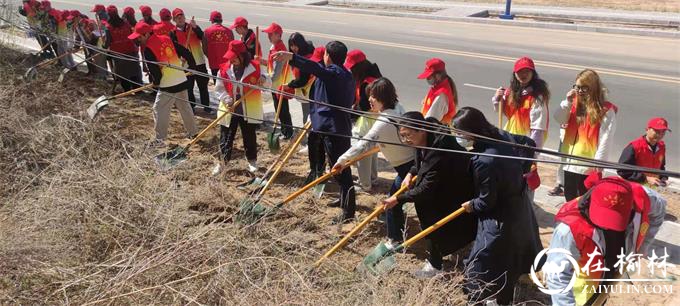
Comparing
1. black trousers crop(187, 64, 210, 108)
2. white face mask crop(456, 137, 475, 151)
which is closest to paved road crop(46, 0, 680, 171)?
black trousers crop(187, 64, 210, 108)

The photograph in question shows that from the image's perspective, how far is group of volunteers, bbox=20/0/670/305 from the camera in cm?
334

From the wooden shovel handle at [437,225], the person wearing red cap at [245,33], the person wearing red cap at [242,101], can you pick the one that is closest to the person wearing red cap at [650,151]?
the wooden shovel handle at [437,225]

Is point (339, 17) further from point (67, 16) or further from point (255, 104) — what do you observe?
point (255, 104)

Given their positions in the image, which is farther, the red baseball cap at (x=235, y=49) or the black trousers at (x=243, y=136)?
the black trousers at (x=243, y=136)

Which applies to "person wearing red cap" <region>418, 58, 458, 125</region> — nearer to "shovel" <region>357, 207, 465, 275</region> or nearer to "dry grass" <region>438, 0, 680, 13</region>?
"shovel" <region>357, 207, 465, 275</region>

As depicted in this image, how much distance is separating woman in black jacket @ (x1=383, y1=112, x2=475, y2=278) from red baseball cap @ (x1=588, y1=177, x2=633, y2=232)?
1189mm

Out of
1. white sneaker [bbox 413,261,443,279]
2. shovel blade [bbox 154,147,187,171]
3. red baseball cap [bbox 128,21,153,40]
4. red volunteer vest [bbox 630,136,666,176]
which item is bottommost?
white sneaker [bbox 413,261,443,279]

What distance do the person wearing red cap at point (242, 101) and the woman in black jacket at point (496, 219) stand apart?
3.25m

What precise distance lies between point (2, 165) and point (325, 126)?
3.01 m

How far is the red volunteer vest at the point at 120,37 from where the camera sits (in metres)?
9.60

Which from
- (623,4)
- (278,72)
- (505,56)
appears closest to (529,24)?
(623,4)

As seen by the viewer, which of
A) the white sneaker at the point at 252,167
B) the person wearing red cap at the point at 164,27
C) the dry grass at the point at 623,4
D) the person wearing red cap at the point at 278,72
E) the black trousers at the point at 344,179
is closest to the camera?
the black trousers at the point at 344,179

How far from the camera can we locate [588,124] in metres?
5.20

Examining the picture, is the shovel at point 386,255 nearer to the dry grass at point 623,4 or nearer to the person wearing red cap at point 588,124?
the person wearing red cap at point 588,124
